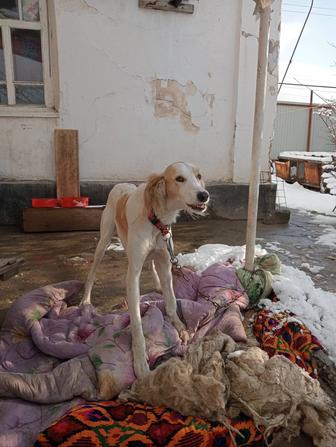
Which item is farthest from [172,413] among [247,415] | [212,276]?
[212,276]

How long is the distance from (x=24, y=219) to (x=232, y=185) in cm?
351

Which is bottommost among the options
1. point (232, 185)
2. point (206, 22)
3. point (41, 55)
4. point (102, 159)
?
point (232, 185)

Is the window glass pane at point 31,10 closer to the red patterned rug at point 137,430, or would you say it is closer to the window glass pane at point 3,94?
the window glass pane at point 3,94

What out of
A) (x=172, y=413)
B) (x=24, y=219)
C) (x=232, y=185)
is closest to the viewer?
(x=172, y=413)

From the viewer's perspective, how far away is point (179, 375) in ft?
6.39

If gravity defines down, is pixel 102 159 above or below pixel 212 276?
above

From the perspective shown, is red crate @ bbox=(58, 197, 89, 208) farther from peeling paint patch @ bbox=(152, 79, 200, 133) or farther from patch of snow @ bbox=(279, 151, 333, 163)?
patch of snow @ bbox=(279, 151, 333, 163)

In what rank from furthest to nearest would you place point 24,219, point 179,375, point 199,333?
point 24,219 → point 199,333 → point 179,375

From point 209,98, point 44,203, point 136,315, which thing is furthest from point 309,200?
point 136,315

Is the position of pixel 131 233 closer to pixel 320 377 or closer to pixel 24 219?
pixel 320 377

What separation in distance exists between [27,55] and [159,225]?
479cm

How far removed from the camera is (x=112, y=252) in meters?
4.63

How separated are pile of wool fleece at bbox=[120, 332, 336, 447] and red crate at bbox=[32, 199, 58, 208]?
4.11 meters

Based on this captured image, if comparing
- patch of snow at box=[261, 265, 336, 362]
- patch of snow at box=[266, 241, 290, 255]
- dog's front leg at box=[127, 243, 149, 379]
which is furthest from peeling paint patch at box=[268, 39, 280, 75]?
dog's front leg at box=[127, 243, 149, 379]
